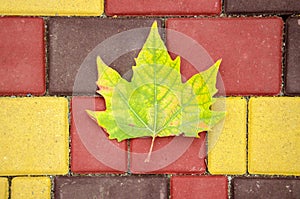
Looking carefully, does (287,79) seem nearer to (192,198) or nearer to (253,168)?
(253,168)

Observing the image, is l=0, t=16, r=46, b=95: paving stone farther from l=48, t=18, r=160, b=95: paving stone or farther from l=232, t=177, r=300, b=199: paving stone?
l=232, t=177, r=300, b=199: paving stone

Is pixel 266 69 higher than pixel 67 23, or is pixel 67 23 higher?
pixel 67 23

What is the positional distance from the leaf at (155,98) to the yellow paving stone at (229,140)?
0.14 ft

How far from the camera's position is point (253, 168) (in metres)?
0.92

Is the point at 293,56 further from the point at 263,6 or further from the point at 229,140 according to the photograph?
the point at 229,140

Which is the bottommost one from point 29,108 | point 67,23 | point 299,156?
point 299,156

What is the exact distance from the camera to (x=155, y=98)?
0.84m

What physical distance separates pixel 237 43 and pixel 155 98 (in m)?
0.24

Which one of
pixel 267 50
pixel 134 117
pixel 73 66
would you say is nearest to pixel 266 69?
pixel 267 50

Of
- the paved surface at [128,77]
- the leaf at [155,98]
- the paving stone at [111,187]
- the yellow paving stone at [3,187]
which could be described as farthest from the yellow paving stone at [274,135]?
the yellow paving stone at [3,187]

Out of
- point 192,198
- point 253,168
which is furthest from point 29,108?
point 253,168

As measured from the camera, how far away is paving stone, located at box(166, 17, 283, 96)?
35.3 inches

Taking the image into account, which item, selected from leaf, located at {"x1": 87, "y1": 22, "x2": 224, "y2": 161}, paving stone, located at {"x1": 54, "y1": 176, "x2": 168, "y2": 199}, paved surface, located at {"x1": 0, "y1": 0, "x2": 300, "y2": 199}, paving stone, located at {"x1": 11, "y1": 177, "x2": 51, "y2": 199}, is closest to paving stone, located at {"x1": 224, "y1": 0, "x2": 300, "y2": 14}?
paved surface, located at {"x1": 0, "y1": 0, "x2": 300, "y2": 199}

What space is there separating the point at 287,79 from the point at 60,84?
1.79ft
